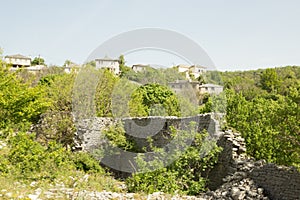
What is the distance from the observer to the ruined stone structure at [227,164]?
264 inches

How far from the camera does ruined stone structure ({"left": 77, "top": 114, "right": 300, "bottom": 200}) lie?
671 cm

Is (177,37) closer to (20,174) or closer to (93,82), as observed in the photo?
(93,82)

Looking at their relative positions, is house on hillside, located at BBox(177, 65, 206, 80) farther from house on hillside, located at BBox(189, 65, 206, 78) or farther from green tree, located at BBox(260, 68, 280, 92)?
green tree, located at BBox(260, 68, 280, 92)

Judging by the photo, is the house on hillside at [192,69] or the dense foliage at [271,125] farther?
the house on hillside at [192,69]

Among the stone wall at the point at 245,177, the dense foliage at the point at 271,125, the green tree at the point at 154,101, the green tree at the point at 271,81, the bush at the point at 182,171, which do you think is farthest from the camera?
the green tree at the point at 271,81

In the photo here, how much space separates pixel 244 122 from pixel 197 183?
7.01ft

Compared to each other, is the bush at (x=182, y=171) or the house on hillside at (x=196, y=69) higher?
the house on hillside at (x=196, y=69)

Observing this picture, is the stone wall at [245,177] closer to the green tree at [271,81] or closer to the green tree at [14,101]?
the green tree at [14,101]

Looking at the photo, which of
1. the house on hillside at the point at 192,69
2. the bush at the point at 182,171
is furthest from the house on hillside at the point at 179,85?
the bush at the point at 182,171

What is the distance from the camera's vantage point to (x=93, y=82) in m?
15.5

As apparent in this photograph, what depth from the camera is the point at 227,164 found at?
8.11 metres

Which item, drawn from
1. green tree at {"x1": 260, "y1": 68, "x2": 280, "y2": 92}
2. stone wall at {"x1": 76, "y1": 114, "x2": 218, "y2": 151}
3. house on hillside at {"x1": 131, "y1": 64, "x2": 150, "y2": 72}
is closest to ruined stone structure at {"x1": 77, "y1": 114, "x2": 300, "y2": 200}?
stone wall at {"x1": 76, "y1": 114, "x2": 218, "y2": 151}

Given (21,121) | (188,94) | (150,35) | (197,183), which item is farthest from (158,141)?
(188,94)

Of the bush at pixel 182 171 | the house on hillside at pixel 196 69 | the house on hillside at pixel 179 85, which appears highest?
the house on hillside at pixel 196 69
